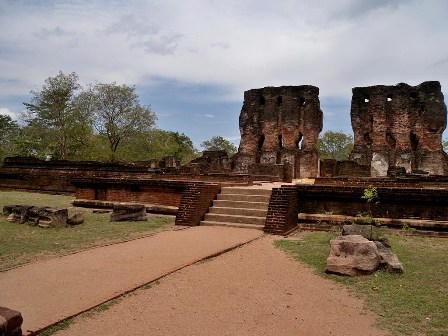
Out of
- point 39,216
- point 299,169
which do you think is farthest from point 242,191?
point 299,169

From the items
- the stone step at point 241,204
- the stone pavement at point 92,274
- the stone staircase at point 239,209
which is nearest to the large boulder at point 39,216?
the stone pavement at point 92,274

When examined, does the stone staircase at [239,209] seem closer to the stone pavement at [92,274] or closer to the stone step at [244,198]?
the stone step at [244,198]

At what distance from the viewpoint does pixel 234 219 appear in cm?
799

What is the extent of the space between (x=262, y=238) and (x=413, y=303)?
3414 mm

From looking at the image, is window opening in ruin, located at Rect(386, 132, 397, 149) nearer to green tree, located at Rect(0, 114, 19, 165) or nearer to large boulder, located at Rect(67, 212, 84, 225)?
large boulder, located at Rect(67, 212, 84, 225)

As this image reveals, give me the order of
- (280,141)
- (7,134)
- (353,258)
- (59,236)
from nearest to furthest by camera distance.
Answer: (353,258) < (59,236) < (280,141) < (7,134)

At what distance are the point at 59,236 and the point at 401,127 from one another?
25784 mm

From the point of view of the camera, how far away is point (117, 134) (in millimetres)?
29391

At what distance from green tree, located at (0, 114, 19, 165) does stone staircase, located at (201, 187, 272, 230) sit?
71.8ft

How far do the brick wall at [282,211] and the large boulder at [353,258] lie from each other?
2.49 meters

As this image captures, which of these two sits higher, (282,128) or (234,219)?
(282,128)

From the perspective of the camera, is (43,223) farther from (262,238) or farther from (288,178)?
(288,178)

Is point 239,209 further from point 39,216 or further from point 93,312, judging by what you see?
point 93,312

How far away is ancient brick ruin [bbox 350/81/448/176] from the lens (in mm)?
25484
